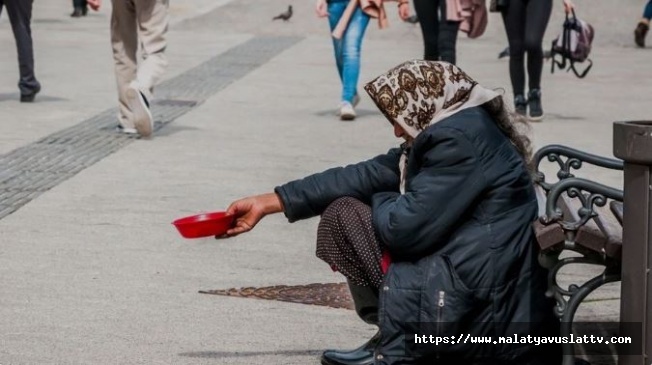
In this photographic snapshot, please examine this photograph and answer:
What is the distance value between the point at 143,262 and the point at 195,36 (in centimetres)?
1520

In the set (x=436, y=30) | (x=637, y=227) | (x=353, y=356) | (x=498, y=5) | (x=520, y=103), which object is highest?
(x=637, y=227)

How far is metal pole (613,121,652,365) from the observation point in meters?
4.24

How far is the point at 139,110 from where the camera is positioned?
420 inches

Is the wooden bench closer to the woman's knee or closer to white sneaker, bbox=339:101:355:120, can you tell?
the woman's knee

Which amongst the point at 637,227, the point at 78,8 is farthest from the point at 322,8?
the point at 78,8

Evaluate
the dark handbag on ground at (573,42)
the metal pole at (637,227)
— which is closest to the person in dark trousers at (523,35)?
the dark handbag on ground at (573,42)

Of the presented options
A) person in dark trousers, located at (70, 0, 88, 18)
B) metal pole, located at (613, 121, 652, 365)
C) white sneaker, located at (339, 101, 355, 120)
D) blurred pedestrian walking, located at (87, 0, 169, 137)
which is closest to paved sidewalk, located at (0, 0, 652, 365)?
white sneaker, located at (339, 101, 355, 120)

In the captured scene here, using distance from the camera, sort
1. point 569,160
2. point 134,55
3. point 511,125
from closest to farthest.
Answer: point 511,125 < point 569,160 < point 134,55

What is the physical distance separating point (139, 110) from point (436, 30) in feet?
9.13

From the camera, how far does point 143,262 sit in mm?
6863

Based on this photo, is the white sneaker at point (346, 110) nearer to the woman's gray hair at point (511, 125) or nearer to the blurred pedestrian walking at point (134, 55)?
Answer: the blurred pedestrian walking at point (134, 55)

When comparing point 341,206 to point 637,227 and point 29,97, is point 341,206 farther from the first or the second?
point 29,97

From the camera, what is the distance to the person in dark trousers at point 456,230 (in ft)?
14.8

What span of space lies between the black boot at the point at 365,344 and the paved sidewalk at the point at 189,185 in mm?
156
